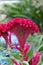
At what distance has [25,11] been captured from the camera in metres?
2.14

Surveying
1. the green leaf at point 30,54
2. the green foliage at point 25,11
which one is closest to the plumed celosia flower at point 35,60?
the green leaf at point 30,54

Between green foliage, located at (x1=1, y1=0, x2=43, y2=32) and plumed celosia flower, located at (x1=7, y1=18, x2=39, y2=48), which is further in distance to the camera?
green foliage, located at (x1=1, y1=0, x2=43, y2=32)

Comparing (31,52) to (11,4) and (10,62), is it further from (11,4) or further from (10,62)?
(11,4)

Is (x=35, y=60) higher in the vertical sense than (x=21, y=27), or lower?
lower

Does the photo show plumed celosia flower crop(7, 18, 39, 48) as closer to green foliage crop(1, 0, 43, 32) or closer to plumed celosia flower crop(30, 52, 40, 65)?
plumed celosia flower crop(30, 52, 40, 65)

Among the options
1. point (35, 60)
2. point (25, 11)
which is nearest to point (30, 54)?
point (35, 60)

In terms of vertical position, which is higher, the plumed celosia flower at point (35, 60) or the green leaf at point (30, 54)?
the green leaf at point (30, 54)

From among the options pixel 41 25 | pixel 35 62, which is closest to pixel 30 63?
pixel 35 62

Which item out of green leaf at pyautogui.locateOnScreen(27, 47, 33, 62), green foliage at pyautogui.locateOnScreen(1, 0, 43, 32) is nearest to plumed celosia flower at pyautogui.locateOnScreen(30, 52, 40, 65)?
green leaf at pyautogui.locateOnScreen(27, 47, 33, 62)

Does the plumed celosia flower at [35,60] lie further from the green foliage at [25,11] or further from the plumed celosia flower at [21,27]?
the green foliage at [25,11]

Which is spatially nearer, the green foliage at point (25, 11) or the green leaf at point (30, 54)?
the green leaf at point (30, 54)

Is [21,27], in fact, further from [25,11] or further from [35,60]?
[25,11]

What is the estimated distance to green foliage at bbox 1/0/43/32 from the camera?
209 cm

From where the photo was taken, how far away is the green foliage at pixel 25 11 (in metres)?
2.09
